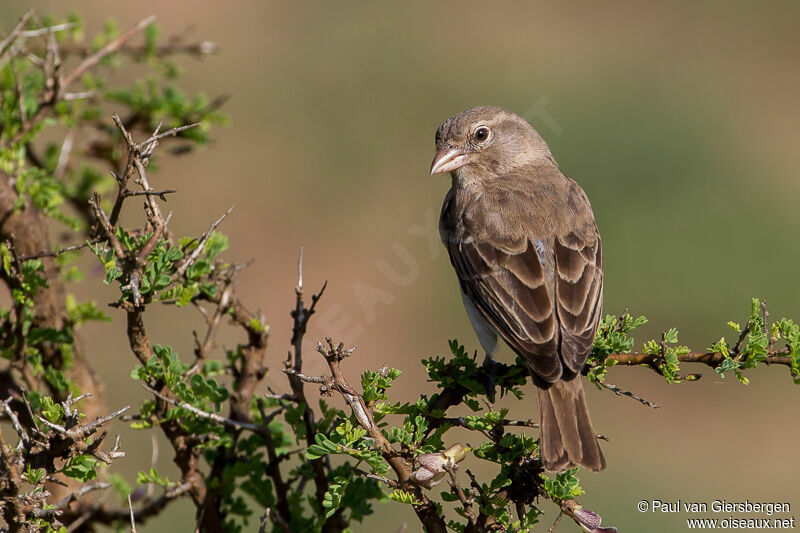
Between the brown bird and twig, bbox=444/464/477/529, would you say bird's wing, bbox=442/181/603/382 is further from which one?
twig, bbox=444/464/477/529

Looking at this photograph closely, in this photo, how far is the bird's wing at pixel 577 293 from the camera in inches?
157

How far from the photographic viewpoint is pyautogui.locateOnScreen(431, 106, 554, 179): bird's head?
5551 mm

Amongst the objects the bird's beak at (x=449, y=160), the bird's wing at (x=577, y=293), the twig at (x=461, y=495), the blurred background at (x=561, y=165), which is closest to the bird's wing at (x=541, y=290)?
the bird's wing at (x=577, y=293)

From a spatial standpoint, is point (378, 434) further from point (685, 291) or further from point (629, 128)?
point (629, 128)

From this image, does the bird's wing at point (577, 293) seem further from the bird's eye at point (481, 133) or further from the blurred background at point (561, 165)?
the blurred background at point (561, 165)

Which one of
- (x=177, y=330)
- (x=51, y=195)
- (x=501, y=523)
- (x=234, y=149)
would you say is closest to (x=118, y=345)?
(x=177, y=330)

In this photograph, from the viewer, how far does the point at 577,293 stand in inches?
176

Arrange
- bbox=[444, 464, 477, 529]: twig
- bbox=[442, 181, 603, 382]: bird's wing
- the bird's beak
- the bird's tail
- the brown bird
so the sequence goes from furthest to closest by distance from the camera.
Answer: the bird's beak
bbox=[442, 181, 603, 382]: bird's wing
the brown bird
the bird's tail
bbox=[444, 464, 477, 529]: twig

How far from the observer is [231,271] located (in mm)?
3934

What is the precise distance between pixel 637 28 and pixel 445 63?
325 cm

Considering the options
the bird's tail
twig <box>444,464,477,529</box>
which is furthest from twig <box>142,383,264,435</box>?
the bird's tail

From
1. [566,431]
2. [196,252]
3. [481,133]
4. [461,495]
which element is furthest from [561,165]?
[461,495]

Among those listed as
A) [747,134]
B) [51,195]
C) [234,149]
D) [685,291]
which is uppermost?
[51,195]

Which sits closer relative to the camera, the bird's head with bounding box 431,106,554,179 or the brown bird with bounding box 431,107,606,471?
the brown bird with bounding box 431,107,606,471
